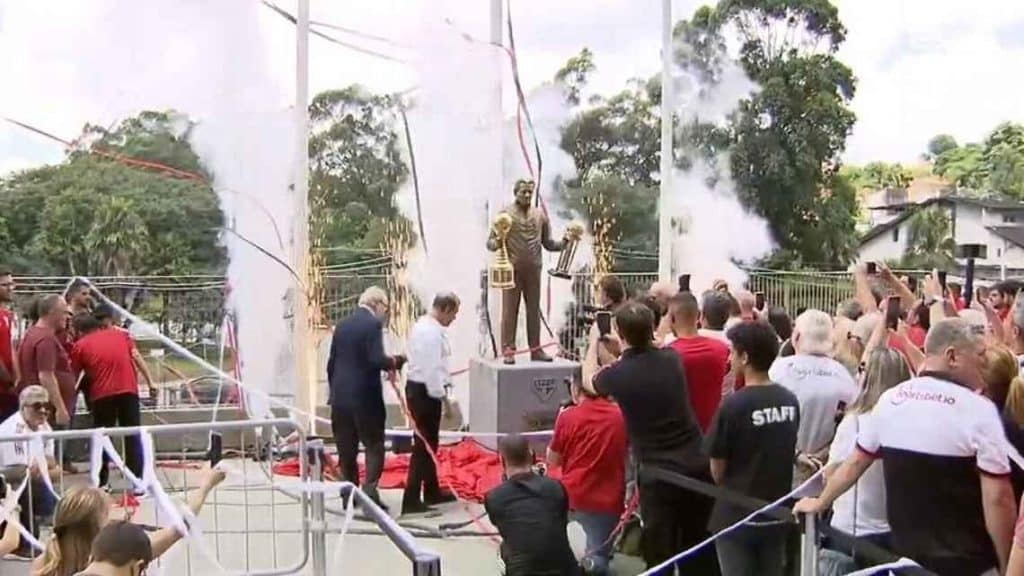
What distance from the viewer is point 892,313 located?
530cm

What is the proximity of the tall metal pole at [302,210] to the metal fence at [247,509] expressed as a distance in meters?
0.84

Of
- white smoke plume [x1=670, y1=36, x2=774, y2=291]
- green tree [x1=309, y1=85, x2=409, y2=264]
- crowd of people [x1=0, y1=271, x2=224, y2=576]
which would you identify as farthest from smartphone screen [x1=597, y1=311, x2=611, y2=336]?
white smoke plume [x1=670, y1=36, x2=774, y2=291]

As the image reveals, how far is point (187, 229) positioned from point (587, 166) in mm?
9052

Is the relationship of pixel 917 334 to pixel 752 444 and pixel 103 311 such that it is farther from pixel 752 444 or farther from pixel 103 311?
pixel 103 311

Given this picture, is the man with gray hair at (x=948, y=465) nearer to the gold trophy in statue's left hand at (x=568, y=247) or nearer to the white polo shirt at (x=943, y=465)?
the white polo shirt at (x=943, y=465)

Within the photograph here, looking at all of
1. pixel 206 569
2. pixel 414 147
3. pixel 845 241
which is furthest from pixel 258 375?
pixel 845 241

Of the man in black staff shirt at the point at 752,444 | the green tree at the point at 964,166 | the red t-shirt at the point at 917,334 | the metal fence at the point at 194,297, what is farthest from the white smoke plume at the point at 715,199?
the green tree at the point at 964,166

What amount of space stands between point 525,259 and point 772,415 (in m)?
4.82

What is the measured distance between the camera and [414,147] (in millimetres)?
12195

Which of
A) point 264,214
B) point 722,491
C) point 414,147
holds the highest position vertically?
point 414,147

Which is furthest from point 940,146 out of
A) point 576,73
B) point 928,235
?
point 576,73

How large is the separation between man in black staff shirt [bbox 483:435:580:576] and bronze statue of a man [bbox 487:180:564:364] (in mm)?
4394

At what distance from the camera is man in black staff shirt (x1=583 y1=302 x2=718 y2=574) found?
4.76 m

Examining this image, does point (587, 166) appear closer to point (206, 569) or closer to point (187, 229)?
point (187, 229)
